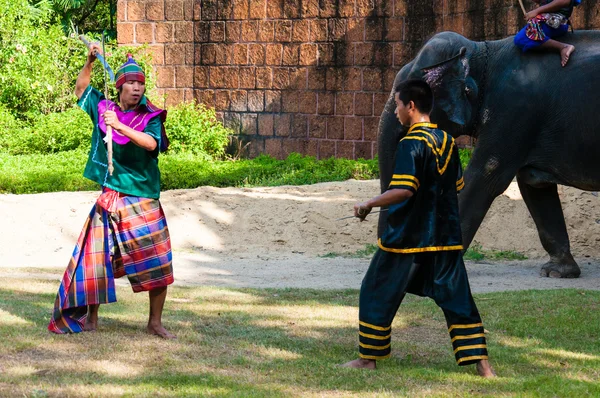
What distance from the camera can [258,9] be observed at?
16672mm

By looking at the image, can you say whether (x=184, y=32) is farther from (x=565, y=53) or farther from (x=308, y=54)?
(x=565, y=53)

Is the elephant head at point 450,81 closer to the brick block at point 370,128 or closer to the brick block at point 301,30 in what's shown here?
the brick block at point 370,128

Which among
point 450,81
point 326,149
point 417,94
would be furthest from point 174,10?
point 417,94

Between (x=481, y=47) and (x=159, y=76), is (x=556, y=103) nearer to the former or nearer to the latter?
Answer: (x=481, y=47)

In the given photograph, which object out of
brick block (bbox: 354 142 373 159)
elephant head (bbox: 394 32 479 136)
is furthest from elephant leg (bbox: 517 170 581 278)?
brick block (bbox: 354 142 373 159)

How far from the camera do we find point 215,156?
1709 centimetres

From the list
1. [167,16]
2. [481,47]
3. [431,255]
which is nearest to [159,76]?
[167,16]

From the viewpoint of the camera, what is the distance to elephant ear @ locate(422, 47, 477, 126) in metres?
8.41

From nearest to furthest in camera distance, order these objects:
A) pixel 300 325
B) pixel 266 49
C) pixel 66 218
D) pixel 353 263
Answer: pixel 300 325 < pixel 353 263 < pixel 66 218 < pixel 266 49

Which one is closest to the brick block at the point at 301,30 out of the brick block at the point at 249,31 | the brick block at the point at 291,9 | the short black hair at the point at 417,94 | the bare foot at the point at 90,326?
the brick block at the point at 291,9

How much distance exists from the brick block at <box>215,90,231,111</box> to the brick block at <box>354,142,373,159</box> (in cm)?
262

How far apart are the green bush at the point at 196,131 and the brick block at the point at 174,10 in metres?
1.55

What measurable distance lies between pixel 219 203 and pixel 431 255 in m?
7.28

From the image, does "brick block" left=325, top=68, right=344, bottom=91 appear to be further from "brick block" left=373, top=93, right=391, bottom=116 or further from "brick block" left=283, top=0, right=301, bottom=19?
"brick block" left=283, top=0, right=301, bottom=19
